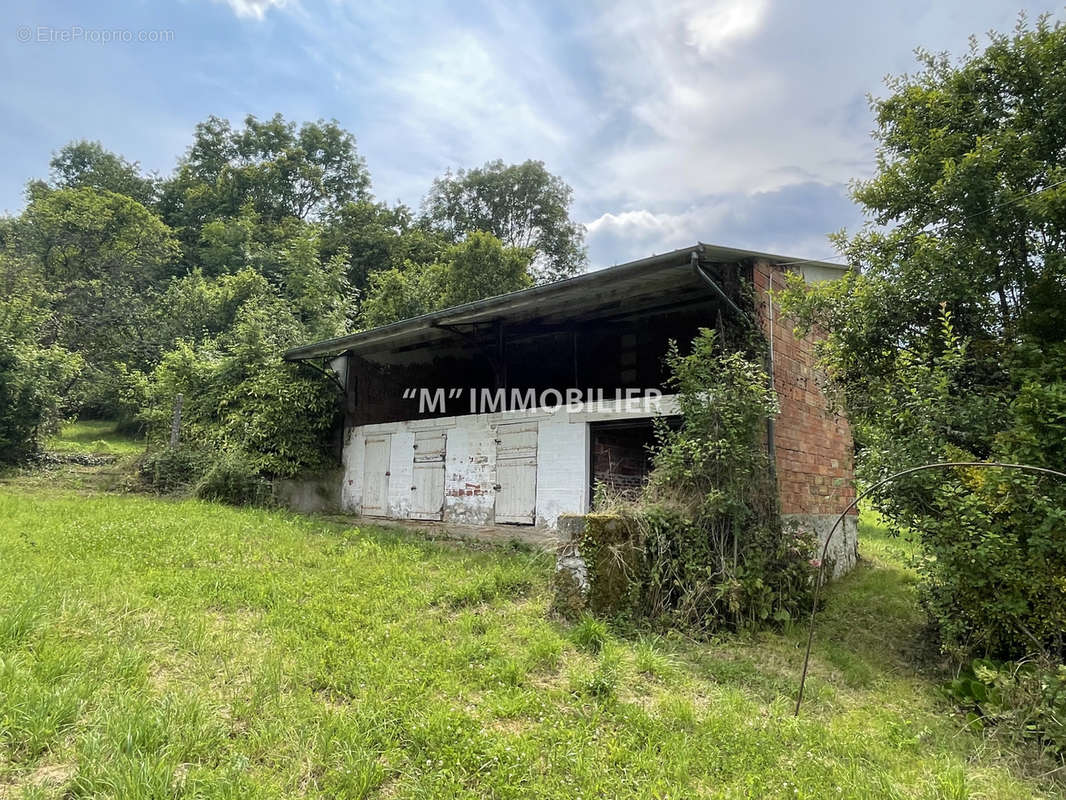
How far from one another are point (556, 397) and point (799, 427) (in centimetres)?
435

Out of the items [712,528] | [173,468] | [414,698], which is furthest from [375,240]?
[414,698]

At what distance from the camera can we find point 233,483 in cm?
1048

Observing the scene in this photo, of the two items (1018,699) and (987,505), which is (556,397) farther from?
(1018,699)

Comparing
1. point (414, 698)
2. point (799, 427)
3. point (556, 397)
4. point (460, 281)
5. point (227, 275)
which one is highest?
point (227, 275)

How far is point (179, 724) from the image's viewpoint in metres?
2.56

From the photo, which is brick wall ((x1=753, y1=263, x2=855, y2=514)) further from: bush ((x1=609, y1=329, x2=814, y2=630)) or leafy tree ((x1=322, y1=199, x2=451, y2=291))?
leafy tree ((x1=322, y1=199, x2=451, y2=291))

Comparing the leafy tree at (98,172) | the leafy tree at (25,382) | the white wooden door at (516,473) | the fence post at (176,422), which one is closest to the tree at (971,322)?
the white wooden door at (516,473)

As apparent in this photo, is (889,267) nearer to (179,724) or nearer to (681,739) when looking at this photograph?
(681,739)

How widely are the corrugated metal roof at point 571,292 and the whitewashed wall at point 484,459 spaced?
5.33ft

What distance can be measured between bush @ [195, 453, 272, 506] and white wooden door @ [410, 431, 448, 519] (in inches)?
A: 124

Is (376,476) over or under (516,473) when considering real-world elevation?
under

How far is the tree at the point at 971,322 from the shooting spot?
140 inches

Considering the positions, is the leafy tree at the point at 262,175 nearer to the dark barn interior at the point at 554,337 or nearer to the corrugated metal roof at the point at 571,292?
the dark barn interior at the point at 554,337

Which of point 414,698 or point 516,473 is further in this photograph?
point 516,473
